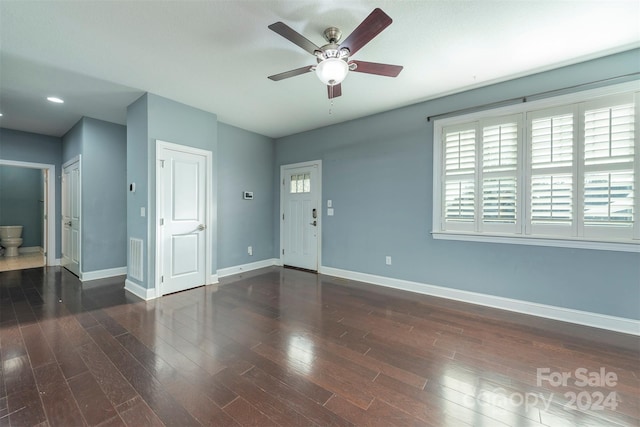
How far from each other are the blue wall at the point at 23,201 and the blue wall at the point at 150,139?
534 centimetres

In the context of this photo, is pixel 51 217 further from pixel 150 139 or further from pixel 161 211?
pixel 150 139

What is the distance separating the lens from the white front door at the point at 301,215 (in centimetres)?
475

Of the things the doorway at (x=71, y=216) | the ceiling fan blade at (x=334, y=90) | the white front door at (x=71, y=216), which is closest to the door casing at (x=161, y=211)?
the doorway at (x=71, y=216)

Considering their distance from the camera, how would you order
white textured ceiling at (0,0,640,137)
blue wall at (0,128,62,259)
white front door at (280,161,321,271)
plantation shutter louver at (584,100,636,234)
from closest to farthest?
1. white textured ceiling at (0,0,640,137)
2. plantation shutter louver at (584,100,636,234)
3. blue wall at (0,128,62,259)
4. white front door at (280,161,321,271)

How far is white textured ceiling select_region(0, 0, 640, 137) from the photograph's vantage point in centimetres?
192

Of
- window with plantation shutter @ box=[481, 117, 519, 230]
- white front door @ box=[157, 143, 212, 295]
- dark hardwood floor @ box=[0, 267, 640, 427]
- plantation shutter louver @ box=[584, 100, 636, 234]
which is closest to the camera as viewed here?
dark hardwood floor @ box=[0, 267, 640, 427]

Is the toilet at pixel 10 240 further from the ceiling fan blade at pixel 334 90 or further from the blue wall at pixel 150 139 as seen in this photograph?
the ceiling fan blade at pixel 334 90

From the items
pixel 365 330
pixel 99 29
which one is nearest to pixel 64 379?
pixel 365 330

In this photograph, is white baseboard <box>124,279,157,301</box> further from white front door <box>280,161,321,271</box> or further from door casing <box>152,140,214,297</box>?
white front door <box>280,161,321,271</box>

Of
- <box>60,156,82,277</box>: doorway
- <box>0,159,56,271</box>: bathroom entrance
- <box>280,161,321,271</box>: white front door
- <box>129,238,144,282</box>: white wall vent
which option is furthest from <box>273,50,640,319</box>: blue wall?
<box>0,159,56,271</box>: bathroom entrance

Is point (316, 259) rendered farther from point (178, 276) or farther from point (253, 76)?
point (253, 76)

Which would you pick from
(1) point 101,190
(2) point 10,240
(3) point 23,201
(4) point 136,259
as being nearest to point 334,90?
(4) point 136,259

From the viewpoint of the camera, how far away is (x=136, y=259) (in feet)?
11.7

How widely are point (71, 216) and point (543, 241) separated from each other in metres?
7.28
